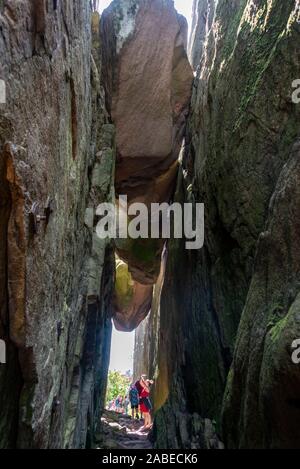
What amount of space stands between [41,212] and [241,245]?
3683 mm

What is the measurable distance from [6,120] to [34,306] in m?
1.87

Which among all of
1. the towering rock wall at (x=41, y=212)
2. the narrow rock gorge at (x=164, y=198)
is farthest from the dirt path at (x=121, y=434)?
the towering rock wall at (x=41, y=212)

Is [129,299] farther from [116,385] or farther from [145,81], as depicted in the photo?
[145,81]

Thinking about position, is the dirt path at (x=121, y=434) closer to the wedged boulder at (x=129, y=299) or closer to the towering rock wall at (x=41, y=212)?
the towering rock wall at (x=41, y=212)

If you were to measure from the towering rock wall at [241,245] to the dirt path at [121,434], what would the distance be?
0.73 m

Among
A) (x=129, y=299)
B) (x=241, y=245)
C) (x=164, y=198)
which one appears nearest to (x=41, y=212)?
(x=241, y=245)

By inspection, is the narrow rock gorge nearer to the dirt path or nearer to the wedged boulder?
the dirt path

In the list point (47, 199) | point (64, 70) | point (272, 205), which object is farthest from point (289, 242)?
point (64, 70)

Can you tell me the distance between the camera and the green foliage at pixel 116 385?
2597 cm

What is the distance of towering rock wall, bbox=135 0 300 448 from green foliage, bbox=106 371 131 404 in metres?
14.8

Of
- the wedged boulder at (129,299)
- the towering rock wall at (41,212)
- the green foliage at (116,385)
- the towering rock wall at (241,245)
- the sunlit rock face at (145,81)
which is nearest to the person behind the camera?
the towering rock wall at (41,212)

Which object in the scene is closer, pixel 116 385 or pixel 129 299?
pixel 129 299

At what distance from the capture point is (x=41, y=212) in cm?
443

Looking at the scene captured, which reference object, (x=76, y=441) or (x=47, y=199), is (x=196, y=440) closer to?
(x=76, y=441)
